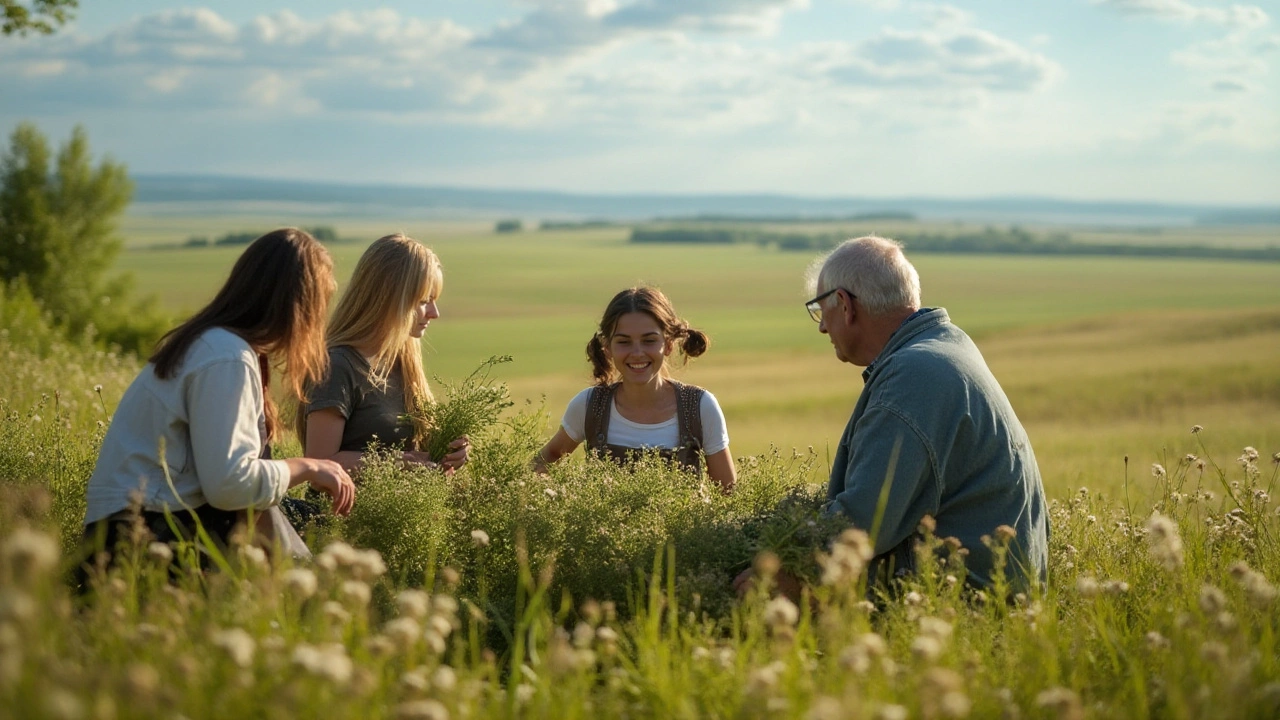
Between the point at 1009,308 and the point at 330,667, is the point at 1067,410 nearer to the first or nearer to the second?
the point at 330,667

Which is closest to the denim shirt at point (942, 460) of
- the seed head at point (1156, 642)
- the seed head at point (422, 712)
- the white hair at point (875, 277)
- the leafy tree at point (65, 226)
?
the white hair at point (875, 277)

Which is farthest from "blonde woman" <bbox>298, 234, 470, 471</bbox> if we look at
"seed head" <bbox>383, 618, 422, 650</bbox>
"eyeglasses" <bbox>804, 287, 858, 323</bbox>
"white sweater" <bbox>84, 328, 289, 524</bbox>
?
"seed head" <bbox>383, 618, 422, 650</bbox>

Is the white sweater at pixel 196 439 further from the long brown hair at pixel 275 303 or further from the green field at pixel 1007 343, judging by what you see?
the green field at pixel 1007 343

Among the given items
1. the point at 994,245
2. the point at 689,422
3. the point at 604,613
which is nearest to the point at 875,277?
the point at 604,613

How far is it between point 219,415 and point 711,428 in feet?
10.8

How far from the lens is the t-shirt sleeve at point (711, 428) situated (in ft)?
22.2

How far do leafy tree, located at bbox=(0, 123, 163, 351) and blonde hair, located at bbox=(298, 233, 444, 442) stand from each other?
3873cm

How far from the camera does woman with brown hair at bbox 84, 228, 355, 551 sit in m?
4.18

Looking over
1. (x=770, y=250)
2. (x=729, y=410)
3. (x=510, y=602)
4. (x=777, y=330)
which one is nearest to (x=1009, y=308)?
(x=777, y=330)

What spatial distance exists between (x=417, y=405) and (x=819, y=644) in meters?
2.94

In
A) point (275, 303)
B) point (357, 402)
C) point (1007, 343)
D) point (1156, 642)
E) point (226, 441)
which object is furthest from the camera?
point (1007, 343)

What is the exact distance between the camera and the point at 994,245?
510 ft

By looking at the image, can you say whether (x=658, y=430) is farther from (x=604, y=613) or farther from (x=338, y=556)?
(x=338, y=556)

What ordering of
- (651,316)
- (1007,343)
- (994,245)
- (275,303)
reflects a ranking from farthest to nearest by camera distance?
(994,245) → (1007,343) → (651,316) → (275,303)
